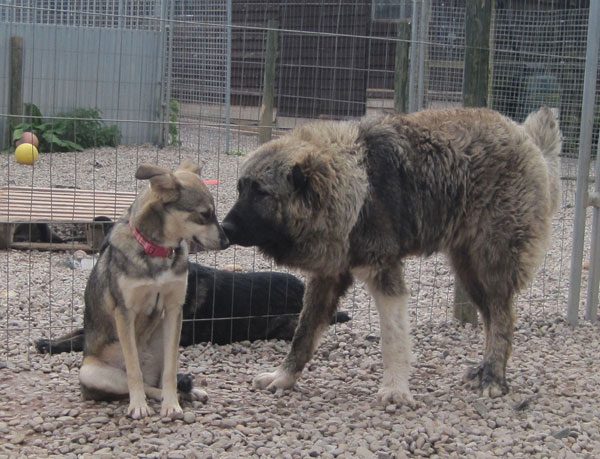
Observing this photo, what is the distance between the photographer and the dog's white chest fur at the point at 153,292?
4.34m

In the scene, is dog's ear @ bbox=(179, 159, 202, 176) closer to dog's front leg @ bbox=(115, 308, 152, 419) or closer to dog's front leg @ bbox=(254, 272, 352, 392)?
dog's front leg @ bbox=(115, 308, 152, 419)

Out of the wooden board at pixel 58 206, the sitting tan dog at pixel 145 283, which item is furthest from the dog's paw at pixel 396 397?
the wooden board at pixel 58 206

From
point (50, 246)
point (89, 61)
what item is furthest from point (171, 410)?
point (89, 61)

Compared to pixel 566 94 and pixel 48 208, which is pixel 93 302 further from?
pixel 566 94

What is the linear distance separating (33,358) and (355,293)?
3.28m

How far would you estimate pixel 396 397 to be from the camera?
188 inches

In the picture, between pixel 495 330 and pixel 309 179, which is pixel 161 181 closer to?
pixel 309 179

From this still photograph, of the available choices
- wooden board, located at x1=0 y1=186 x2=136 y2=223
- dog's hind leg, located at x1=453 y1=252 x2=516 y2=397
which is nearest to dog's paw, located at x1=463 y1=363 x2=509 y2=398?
dog's hind leg, located at x1=453 y1=252 x2=516 y2=397

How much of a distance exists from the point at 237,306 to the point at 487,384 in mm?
2018

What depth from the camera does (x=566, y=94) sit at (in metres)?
11.2

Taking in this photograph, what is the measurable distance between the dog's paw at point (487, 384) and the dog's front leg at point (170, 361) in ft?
6.40

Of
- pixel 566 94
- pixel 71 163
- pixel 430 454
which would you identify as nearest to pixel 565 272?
pixel 566 94

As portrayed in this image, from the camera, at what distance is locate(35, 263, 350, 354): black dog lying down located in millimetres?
6020

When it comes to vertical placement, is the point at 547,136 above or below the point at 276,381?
above
